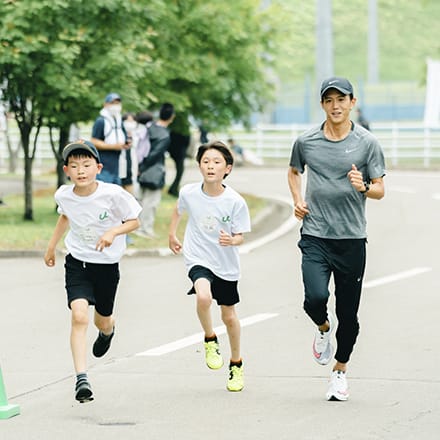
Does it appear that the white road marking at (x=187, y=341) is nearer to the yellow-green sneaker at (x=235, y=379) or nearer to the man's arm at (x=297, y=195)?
the yellow-green sneaker at (x=235, y=379)

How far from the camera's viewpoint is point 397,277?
1376 cm

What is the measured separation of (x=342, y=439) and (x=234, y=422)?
70 centimetres

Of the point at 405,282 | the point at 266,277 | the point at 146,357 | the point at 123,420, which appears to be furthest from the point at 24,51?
the point at 123,420

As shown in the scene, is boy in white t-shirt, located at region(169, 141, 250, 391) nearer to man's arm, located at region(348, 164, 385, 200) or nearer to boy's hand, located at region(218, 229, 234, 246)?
boy's hand, located at region(218, 229, 234, 246)

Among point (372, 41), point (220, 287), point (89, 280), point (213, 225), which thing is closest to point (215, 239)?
point (213, 225)

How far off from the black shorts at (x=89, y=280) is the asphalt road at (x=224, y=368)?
56cm

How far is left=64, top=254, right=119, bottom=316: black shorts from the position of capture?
313 inches

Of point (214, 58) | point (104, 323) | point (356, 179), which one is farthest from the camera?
point (214, 58)

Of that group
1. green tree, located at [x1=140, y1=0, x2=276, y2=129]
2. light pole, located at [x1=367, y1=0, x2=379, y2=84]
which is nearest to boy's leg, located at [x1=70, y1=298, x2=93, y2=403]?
green tree, located at [x1=140, y1=0, x2=276, y2=129]

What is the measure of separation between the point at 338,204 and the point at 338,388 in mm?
1019

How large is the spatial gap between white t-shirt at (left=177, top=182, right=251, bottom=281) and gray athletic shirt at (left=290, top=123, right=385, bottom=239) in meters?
0.44

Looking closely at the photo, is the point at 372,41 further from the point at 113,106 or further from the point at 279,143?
the point at 113,106

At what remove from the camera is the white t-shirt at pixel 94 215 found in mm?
7875

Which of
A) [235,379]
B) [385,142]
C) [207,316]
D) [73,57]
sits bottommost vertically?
[385,142]
